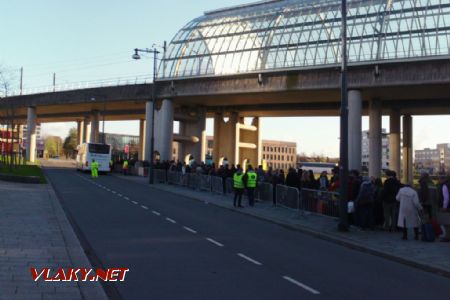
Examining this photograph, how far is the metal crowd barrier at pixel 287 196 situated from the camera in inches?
793

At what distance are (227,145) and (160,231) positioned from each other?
42390 mm

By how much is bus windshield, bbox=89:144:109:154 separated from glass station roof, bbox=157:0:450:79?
399 inches

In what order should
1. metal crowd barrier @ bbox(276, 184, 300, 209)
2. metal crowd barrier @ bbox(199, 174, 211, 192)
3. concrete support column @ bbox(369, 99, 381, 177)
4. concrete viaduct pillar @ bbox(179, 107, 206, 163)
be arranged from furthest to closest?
1. concrete viaduct pillar @ bbox(179, 107, 206, 163)
2. concrete support column @ bbox(369, 99, 381, 177)
3. metal crowd barrier @ bbox(199, 174, 211, 192)
4. metal crowd barrier @ bbox(276, 184, 300, 209)

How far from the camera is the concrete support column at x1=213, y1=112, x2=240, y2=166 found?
2191 inches

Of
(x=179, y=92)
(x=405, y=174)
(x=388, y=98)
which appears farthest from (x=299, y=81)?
(x=405, y=174)

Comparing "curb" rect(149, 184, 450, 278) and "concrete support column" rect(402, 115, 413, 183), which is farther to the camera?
"concrete support column" rect(402, 115, 413, 183)

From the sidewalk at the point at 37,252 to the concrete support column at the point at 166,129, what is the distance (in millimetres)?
Answer: 28986

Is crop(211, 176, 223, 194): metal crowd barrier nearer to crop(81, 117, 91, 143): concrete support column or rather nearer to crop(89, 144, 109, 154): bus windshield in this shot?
crop(89, 144, 109, 154): bus windshield

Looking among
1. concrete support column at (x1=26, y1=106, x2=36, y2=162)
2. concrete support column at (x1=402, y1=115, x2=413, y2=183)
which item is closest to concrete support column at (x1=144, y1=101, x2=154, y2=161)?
concrete support column at (x1=26, y1=106, x2=36, y2=162)

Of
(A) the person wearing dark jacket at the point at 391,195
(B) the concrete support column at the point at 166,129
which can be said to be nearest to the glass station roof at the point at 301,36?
(B) the concrete support column at the point at 166,129

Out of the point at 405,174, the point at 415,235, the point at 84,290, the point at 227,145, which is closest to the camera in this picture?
the point at 84,290

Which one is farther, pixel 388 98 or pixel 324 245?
pixel 388 98

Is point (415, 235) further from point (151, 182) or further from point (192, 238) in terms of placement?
point (151, 182)

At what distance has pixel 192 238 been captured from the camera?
42.9ft
